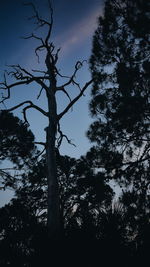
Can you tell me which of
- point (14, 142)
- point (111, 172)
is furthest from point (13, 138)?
point (111, 172)

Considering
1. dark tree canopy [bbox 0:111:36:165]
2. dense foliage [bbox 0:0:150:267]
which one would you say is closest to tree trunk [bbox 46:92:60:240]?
dense foliage [bbox 0:0:150:267]

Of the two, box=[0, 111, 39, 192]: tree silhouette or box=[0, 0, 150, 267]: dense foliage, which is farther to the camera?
box=[0, 111, 39, 192]: tree silhouette

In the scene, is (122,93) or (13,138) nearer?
(122,93)

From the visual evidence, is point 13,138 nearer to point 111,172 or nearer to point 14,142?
point 14,142

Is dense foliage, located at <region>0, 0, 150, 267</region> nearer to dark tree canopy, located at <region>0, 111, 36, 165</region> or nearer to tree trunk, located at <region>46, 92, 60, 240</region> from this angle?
tree trunk, located at <region>46, 92, 60, 240</region>

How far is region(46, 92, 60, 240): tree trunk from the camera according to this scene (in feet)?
13.2

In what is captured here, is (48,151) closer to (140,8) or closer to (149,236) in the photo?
(149,236)

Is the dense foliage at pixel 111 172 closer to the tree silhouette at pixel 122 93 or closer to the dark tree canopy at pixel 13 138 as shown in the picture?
the tree silhouette at pixel 122 93

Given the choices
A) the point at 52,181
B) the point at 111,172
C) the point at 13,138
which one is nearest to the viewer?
the point at 52,181

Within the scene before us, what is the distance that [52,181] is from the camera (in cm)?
464

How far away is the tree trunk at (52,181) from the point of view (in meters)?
4.02

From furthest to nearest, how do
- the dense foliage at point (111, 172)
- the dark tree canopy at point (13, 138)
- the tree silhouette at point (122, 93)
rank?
the dark tree canopy at point (13, 138) → the tree silhouette at point (122, 93) → the dense foliage at point (111, 172)

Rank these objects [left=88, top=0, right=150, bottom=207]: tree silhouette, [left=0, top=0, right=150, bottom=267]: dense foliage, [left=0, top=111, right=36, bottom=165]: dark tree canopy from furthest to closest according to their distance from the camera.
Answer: [left=0, top=111, right=36, bottom=165]: dark tree canopy
[left=88, top=0, right=150, bottom=207]: tree silhouette
[left=0, top=0, right=150, bottom=267]: dense foliage

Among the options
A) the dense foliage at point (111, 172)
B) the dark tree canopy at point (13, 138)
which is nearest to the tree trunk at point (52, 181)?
the dense foliage at point (111, 172)
